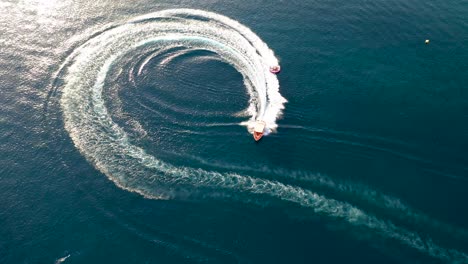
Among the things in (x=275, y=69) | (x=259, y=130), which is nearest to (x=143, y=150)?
(x=259, y=130)

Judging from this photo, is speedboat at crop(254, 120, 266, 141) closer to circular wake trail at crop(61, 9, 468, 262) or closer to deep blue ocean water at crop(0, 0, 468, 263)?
deep blue ocean water at crop(0, 0, 468, 263)

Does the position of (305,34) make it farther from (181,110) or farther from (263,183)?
(263,183)


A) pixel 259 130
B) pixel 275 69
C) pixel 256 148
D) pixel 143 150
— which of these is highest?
pixel 275 69

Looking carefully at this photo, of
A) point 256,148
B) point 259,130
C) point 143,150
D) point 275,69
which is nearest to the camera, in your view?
point 143,150

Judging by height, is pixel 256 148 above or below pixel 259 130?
below

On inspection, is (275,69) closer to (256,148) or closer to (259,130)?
(259,130)

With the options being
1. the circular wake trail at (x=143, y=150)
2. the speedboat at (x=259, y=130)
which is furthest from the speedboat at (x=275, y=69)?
the speedboat at (x=259, y=130)

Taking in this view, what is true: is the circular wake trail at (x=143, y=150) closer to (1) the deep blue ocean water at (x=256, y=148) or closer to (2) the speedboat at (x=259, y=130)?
(1) the deep blue ocean water at (x=256, y=148)

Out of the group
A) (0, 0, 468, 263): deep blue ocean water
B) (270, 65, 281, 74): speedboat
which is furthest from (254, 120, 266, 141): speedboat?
(270, 65, 281, 74): speedboat
